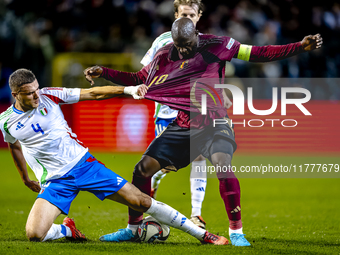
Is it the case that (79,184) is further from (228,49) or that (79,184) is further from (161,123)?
(228,49)

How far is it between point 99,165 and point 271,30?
394 inches

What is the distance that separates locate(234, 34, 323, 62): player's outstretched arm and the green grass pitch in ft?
5.77

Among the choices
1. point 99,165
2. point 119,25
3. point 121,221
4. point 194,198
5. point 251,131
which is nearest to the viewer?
point 99,165

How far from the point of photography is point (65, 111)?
496 inches

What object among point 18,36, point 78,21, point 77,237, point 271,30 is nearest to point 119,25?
point 78,21

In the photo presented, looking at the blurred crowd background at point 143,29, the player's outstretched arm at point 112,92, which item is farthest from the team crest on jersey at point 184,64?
the blurred crowd background at point 143,29

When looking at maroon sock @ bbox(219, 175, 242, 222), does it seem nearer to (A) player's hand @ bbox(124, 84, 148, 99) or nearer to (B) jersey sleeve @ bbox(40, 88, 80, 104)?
(A) player's hand @ bbox(124, 84, 148, 99)

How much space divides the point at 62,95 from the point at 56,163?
0.66 metres

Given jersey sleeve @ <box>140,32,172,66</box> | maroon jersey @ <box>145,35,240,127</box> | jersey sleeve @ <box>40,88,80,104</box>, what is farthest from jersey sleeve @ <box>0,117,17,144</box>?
jersey sleeve @ <box>140,32,172,66</box>

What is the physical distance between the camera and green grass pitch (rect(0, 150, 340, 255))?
4.12 meters

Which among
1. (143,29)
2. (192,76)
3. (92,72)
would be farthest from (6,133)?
(143,29)

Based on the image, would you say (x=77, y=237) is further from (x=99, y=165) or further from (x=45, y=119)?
(x=45, y=119)

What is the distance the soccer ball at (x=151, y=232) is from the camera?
4477mm

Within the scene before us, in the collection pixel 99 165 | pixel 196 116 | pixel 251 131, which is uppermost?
pixel 196 116
